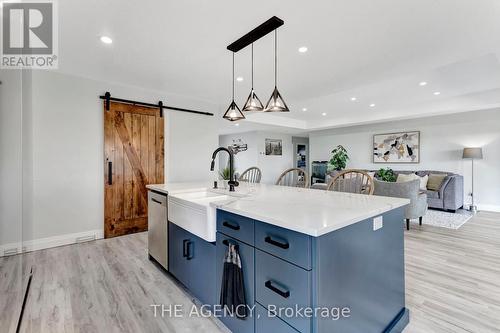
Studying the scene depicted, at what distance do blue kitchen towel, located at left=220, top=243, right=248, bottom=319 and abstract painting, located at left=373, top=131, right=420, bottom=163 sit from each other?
6958mm

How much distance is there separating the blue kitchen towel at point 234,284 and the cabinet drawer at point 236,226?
0.27 ft

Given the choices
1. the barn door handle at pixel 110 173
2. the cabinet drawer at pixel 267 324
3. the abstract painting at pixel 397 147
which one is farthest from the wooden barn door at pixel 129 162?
the abstract painting at pixel 397 147

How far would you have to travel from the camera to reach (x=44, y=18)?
7.14 ft

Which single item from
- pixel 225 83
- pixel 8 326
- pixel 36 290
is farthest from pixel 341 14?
pixel 36 290

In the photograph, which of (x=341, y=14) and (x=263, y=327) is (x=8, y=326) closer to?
(x=263, y=327)

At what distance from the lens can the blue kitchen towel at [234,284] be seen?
4.60 feet

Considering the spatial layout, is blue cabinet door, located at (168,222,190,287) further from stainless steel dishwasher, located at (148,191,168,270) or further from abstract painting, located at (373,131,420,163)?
abstract painting, located at (373,131,420,163)

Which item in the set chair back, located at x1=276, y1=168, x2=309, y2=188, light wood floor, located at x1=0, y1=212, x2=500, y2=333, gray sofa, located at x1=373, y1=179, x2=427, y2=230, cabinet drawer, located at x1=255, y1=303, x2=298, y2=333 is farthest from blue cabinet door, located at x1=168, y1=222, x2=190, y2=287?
gray sofa, located at x1=373, y1=179, x2=427, y2=230

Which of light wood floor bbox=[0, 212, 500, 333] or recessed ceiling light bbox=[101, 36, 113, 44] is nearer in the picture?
light wood floor bbox=[0, 212, 500, 333]

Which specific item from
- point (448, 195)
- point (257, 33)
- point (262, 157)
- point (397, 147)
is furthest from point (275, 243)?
point (262, 157)

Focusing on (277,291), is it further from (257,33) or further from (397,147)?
(397,147)

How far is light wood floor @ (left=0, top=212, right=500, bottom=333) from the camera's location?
5.66ft

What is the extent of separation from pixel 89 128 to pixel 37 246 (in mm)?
1754

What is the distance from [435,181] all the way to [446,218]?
121 centimetres
